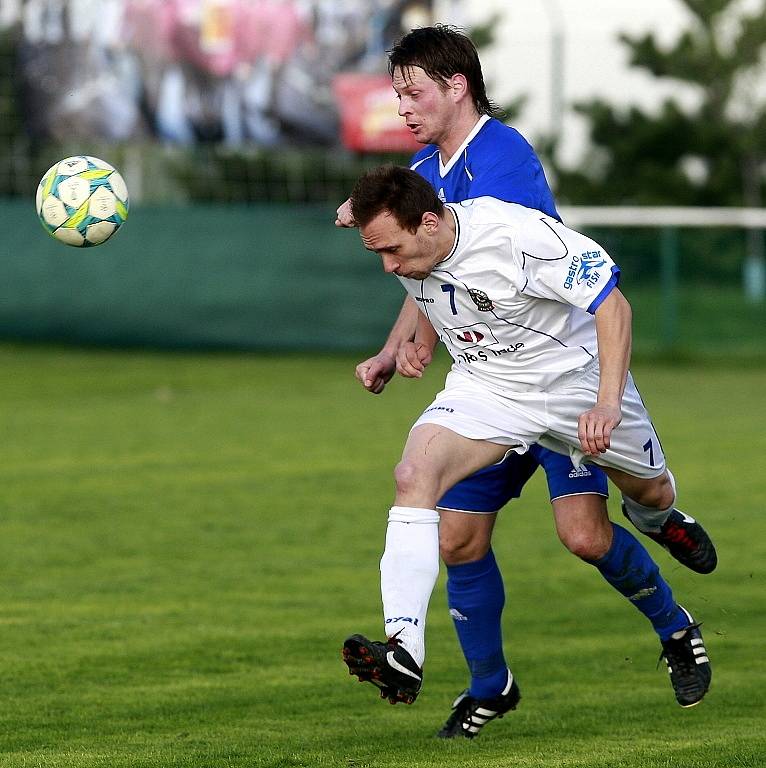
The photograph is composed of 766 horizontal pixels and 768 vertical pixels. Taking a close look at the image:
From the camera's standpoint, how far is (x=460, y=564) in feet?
19.4

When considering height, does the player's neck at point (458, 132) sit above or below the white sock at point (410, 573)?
above

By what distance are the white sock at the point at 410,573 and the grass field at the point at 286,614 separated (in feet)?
1.84

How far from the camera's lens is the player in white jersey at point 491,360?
5090 millimetres

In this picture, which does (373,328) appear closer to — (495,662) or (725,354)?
(725,354)

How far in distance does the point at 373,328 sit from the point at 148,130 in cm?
572

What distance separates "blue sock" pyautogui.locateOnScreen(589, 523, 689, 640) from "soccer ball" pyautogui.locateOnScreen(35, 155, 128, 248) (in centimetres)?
224

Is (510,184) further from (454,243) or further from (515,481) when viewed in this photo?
(515,481)

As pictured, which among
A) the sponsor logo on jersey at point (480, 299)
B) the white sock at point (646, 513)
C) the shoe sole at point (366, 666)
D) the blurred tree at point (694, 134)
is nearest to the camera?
the shoe sole at point (366, 666)

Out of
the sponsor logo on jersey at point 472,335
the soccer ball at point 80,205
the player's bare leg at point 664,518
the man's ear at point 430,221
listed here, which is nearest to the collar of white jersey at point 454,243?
the man's ear at point 430,221

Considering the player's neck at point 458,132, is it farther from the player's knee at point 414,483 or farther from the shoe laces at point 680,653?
the shoe laces at point 680,653

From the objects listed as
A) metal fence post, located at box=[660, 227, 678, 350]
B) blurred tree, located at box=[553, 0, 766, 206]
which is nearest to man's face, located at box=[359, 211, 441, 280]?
metal fence post, located at box=[660, 227, 678, 350]

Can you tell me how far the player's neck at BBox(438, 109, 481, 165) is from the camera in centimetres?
563

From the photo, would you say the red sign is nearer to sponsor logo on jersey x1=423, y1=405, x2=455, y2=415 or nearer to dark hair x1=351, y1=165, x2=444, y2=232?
sponsor logo on jersey x1=423, y1=405, x2=455, y2=415

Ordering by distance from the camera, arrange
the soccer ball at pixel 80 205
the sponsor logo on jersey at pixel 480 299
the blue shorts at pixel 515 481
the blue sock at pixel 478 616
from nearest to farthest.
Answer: the sponsor logo on jersey at pixel 480 299 < the blue shorts at pixel 515 481 < the blue sock at pixel 478 616 < the soccer ball at pixel 80 205
